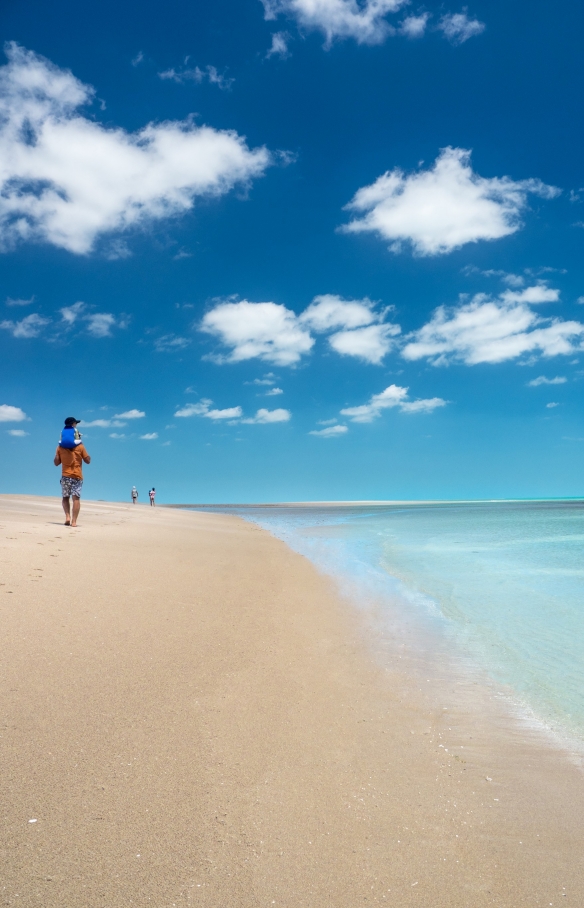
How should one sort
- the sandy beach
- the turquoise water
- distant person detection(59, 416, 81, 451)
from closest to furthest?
the sandy beach
the turquoise water
distant person detection(59, 416, 81, 451)

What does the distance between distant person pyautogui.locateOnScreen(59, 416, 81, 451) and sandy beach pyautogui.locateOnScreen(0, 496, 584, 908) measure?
24.4ft

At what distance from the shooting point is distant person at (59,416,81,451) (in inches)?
516

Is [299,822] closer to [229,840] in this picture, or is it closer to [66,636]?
[229,840]

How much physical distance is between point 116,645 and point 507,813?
135 inches

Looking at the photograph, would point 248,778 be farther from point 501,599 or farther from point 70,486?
point 70,486

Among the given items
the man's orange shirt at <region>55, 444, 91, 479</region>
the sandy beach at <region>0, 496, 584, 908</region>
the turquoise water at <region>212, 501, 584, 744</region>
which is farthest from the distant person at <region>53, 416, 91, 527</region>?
the sandy beach at <region>0, 496, 584, 908</region>

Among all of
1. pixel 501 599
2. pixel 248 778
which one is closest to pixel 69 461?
pixel 501 599

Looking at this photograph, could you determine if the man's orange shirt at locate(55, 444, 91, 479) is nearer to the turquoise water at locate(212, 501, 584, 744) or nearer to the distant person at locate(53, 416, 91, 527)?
the distant person at locate(53, 416, 91, 527)

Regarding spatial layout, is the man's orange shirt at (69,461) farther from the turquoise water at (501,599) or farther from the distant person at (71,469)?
the turquoise water at (501,599)

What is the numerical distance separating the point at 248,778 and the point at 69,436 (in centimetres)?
1142

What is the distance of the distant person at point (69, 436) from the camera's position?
13109 mm

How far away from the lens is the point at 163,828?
2641 mm

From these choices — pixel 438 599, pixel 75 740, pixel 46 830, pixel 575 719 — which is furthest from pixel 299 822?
pixel 438 599

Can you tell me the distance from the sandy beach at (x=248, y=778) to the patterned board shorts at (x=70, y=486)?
735cm
